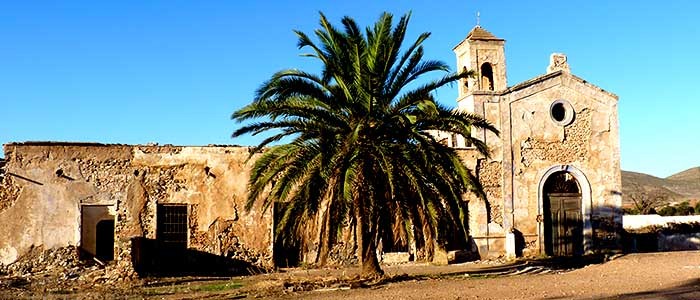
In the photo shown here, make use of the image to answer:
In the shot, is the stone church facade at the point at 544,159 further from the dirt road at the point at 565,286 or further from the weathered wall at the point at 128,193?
the weathered wall at the point at 128,193

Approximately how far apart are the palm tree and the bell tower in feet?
31.5

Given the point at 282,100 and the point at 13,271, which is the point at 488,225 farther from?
the point at 13,271

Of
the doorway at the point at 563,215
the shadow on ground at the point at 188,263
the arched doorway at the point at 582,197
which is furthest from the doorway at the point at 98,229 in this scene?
the doorway at the point at 563,215

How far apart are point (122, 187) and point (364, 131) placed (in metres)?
9.18

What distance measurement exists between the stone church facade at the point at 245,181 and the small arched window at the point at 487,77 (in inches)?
1.7

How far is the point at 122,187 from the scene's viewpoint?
21.6 meters

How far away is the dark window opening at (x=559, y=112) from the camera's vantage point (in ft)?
85.3

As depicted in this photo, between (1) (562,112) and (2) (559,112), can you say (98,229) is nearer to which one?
(2) (559,112)

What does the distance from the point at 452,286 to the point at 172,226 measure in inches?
392

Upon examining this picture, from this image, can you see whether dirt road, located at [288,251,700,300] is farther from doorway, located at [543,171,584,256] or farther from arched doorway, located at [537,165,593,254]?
arched doorway, located at [537,165,593,254]

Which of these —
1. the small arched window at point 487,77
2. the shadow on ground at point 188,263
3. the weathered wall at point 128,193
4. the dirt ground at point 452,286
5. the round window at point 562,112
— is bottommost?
the dirt ground at point 452,286

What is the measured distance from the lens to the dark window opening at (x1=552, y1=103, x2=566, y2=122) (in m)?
26.0

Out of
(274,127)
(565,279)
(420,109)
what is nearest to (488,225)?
(565,279)

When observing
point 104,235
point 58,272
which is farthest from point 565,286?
point 104,235
